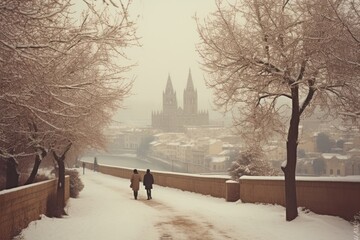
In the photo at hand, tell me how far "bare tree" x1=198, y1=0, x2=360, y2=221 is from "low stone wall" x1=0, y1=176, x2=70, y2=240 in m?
6.46

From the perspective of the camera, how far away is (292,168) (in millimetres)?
12578

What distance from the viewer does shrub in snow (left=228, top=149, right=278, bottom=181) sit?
24547 millimetres

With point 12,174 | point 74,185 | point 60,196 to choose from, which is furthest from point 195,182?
point 12,174

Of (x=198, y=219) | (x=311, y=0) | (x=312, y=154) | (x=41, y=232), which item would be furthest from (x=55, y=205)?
(x=312, y=154)

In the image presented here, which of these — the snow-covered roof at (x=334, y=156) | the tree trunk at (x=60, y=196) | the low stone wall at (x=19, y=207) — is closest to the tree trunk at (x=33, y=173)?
the tree trunk at (x=60, y=196)

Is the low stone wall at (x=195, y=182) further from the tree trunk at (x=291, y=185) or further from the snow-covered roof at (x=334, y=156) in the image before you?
the snow-covered roof at (x=334, y=156)

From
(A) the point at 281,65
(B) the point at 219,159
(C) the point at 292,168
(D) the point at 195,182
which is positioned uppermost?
(A) the point at 281,65

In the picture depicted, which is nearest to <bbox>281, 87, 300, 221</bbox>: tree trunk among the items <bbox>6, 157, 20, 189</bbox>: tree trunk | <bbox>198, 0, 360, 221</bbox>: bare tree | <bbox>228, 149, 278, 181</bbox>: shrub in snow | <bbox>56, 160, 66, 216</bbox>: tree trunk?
<bbox>198, 0, 360, 221</bbox>: bare tree

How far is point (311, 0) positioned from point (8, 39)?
27.5ft

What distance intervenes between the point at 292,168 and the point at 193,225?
3408 millimetres

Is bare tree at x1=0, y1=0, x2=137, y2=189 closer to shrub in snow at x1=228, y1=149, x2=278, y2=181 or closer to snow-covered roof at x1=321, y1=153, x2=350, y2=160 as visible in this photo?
shrub in snow at x1=228, y1=149, x2=278, y2=181

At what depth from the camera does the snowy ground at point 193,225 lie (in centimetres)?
1073

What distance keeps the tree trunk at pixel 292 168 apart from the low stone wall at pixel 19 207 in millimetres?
7361

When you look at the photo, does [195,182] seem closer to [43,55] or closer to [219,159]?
[43,55]
